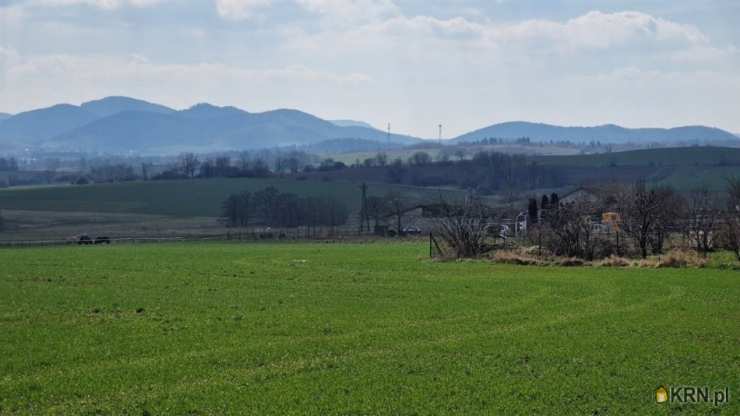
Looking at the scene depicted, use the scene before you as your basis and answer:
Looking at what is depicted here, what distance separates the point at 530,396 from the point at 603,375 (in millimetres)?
2072

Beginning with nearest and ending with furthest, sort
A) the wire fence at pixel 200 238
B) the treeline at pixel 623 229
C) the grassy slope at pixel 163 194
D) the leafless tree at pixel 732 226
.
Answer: the leafless tree at pixel 732 226
the treeline at pixel 623 229
the wire fence at pixel 200 238
the grassy slope at pixel 163 194

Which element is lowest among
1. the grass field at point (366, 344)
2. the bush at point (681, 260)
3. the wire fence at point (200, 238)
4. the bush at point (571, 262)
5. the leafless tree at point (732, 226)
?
the wire fence at point (200, 238)

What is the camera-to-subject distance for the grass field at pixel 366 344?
13.6 metres

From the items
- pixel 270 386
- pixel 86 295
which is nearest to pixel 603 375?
pixel 270 386

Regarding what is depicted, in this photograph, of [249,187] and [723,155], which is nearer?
[249,187]

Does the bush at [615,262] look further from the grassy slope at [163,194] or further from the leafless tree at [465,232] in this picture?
the grassy slope at [163,194]

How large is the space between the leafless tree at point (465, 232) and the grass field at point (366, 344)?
44.6 feet

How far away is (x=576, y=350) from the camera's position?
57.2ft

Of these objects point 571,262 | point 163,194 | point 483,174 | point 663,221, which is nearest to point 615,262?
point 571,262

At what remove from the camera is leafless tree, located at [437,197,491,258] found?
4778 centimetres

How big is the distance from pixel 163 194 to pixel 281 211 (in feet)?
139

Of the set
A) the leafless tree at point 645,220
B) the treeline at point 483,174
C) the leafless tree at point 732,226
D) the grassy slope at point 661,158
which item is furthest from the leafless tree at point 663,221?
the grassy slope at point 661,158

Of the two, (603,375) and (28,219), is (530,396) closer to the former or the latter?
(603,375)

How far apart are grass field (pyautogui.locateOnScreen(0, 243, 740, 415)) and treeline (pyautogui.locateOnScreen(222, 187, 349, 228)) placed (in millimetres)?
75820
